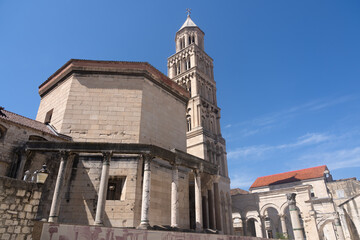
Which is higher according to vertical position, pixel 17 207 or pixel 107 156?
pixel 107 156

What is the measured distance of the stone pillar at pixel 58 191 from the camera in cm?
1106

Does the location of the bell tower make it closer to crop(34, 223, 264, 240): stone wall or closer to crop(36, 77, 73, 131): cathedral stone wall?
crop(36, 77, 73, 131): cathedral stone wall

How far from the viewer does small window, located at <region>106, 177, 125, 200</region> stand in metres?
13.5

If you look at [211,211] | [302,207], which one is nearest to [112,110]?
[211,211]

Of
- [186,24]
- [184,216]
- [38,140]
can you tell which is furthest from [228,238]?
[186,24]

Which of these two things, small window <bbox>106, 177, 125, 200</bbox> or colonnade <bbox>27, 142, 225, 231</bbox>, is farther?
small window <bbox>106, 177, 125, 200</bbox>

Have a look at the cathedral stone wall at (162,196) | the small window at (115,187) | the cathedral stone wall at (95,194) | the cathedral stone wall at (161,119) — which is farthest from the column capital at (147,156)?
the cathedral stone wall at (161,119)

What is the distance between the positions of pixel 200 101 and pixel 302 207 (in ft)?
76.1

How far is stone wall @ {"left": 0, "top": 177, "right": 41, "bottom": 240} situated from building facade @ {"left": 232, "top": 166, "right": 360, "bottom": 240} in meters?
15.5

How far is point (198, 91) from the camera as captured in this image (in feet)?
151

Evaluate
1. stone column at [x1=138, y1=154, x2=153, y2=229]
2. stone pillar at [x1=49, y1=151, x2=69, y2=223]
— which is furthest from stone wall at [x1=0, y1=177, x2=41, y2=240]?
stone column at [x1=138, y1=154, x2=153, y2=229]

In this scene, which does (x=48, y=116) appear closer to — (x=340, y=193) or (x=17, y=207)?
(x=17, y=207)

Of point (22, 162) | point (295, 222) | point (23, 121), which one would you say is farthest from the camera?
point (295, 222)

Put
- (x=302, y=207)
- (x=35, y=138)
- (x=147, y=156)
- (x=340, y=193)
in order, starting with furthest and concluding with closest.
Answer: (x=340, y=193) → (x=302, y=207) → (x=35, y=138) → (x=147, y=156)
